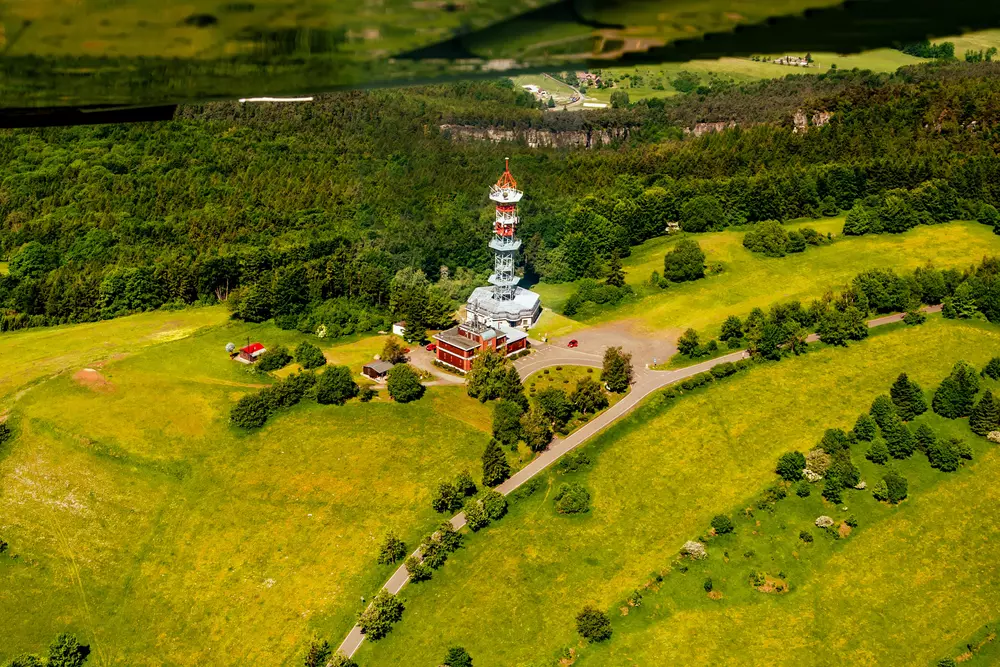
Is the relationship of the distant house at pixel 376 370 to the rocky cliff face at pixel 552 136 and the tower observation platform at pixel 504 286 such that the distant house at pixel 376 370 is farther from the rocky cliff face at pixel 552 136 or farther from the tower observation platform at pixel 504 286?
the rocky cliff face at pixel 552 136

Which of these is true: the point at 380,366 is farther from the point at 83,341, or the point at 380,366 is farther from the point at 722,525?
the point at 722,525

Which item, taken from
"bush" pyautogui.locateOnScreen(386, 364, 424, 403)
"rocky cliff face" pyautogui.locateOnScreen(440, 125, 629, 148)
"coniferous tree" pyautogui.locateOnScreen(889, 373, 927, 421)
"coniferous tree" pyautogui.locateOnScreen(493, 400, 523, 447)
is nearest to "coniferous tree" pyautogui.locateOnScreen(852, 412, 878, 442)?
"coniferous tree" pyautogui.locateOnScreen(889, 373, 927, 421)

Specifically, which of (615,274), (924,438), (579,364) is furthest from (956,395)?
(615,274)

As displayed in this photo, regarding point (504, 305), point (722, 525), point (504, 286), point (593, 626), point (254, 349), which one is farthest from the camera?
point (504, 286)

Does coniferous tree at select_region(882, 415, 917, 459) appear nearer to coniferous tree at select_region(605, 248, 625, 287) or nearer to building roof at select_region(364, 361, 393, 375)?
coniferous tree at select_region(605, 248, 625, 287)

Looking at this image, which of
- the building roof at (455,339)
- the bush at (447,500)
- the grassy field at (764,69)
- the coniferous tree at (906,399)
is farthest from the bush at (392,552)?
the grassy field at (764,69)

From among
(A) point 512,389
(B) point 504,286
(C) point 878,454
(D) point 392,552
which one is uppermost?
(B) point 504,286

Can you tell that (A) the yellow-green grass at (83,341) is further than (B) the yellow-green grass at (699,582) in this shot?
Yes
